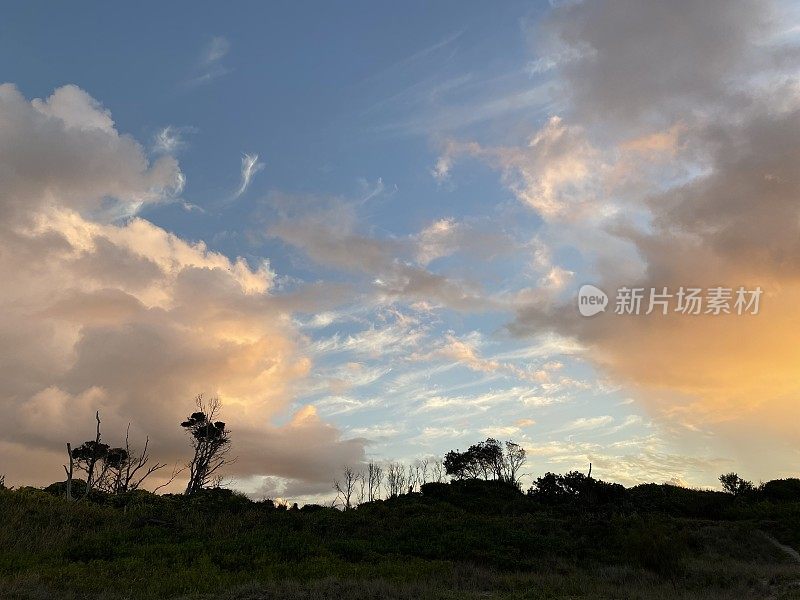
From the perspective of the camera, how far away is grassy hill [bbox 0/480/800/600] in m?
18.3

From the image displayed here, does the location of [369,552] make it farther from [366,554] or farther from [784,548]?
[784,548]

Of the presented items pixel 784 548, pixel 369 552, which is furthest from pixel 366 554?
pixel 784 548

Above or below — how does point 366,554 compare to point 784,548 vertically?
below

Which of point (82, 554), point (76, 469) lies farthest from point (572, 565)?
point (76, 469)

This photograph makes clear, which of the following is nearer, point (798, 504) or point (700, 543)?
point (700, 543)

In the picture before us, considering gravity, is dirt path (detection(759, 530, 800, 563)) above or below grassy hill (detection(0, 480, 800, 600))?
above

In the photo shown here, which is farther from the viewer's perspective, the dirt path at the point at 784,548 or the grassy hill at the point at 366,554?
the dirt path at the point at 784,548

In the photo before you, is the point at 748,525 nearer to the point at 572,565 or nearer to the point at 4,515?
the point at 572,565

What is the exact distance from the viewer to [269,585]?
17.5 m

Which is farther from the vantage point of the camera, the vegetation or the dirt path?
the dirt path

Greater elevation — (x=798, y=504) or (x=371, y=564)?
(x=798, y=504)

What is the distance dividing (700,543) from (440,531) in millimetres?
14117

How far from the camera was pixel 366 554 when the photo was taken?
83.4 feet

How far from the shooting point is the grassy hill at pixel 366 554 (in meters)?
18.3
